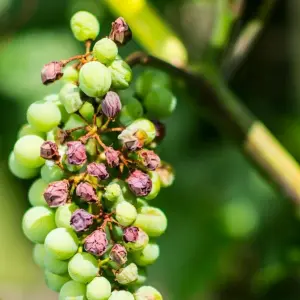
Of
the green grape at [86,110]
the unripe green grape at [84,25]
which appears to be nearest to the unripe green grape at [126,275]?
the green grape at [86,110]

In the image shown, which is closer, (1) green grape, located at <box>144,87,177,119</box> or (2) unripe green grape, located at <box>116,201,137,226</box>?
(2) unripe green grape, located at <box>116,201,137,226</box>

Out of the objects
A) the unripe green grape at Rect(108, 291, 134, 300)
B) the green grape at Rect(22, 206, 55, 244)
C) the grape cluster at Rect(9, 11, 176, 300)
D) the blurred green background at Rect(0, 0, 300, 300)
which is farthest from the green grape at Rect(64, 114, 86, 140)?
the blurred green background at Rect(0, 0, 300, 300)

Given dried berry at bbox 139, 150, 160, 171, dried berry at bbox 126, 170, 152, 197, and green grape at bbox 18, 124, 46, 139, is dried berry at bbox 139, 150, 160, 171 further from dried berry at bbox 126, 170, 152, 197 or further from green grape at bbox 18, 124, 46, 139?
green grape at bbox 18, 124, 46, 139

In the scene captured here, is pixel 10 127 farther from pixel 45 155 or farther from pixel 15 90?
pixel 45 155

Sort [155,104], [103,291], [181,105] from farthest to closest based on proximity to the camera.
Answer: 1. [181,105]
2. [155,104]
3. [103,291]

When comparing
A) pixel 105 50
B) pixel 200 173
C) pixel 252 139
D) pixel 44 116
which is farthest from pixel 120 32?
pixel 200 173

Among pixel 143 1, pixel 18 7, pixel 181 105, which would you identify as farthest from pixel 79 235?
pixel 18 7

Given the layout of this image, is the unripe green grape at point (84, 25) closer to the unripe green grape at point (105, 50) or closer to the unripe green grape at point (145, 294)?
the unripe green grape at point (105, 50)
